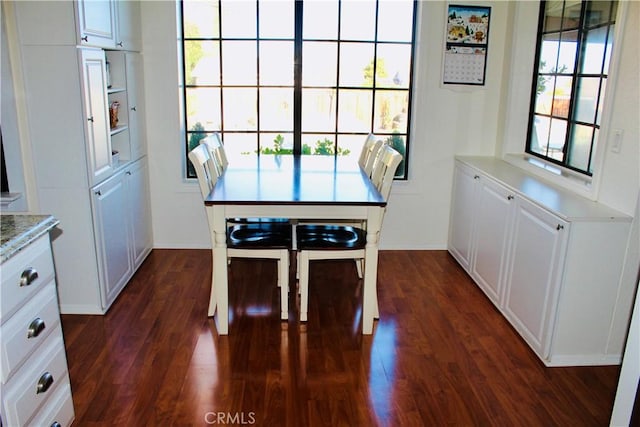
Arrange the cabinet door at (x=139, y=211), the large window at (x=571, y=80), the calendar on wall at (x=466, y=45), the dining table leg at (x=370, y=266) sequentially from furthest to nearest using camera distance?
1. the calendar on wall at (x=466, y=45)
2. the cabinet door at (x=139, y=211)
3. the large window at (x=571, y=80)
4. the dining table leg at (x=370, y=266)

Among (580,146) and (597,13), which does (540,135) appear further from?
(597,13)

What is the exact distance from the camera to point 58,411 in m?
2.13

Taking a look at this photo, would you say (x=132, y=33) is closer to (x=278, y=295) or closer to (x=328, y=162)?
(x=328, y=162)

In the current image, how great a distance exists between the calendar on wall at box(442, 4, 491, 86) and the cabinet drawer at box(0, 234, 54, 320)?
3.29 meters

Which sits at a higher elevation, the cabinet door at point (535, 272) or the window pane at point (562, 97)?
the window pane at point (562, 97)

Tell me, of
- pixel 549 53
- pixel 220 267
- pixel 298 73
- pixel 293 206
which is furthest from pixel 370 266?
pixel 549 53

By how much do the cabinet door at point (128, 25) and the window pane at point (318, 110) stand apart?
1355mm

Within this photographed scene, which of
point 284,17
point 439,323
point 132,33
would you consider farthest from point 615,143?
point 132,33

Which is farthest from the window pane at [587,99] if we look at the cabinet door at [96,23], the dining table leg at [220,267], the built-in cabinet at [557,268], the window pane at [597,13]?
the cabinet door at [96,23]

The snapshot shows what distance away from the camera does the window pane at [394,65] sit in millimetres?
4320

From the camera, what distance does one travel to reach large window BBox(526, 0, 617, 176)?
3.15 meters

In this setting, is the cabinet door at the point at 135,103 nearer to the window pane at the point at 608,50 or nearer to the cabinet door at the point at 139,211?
the cabinet door at the point at 139,211

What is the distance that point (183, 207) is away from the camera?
4418mm

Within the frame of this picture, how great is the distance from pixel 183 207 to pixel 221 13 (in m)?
1.61
